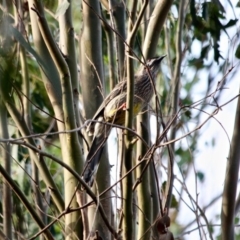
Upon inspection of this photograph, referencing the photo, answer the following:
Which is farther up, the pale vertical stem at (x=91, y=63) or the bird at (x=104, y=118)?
the pale vertical stem at (x=91, y=63)

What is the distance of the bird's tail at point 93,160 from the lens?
2944mm

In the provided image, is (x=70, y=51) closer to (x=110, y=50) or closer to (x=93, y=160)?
(x=110, y=50)

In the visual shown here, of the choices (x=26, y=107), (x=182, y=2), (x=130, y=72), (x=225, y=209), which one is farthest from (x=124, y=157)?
(x=182, y=2)

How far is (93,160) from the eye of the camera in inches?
122

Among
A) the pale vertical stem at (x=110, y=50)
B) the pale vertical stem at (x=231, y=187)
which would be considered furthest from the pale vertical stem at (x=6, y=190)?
the pale vertical stem at (x=231, y=187)

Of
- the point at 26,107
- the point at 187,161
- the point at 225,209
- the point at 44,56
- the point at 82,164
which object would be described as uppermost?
the point at 44,56

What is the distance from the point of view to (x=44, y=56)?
10.2 ft

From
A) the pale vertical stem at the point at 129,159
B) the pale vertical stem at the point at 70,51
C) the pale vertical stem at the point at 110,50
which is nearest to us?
the pale vertical stem at the point at 129,159

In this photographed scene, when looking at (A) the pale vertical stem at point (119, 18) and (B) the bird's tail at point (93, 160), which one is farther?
(A) the pale vertical stem at point (119, 18)

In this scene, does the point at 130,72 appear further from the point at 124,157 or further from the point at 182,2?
the point at 182,2

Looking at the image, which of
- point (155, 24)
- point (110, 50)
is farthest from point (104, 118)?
point (155, 24)

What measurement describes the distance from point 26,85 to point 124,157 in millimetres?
1068

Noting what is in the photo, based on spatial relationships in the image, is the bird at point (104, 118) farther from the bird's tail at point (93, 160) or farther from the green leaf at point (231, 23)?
the green leaf at point (231, 23)

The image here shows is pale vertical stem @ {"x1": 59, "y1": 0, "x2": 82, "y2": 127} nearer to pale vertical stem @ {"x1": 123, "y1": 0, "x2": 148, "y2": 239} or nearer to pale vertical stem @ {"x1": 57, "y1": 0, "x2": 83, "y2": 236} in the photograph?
pale vertical stem @ {"x1": 57, "y1": 0, "x2": 83, "y2": 236}
